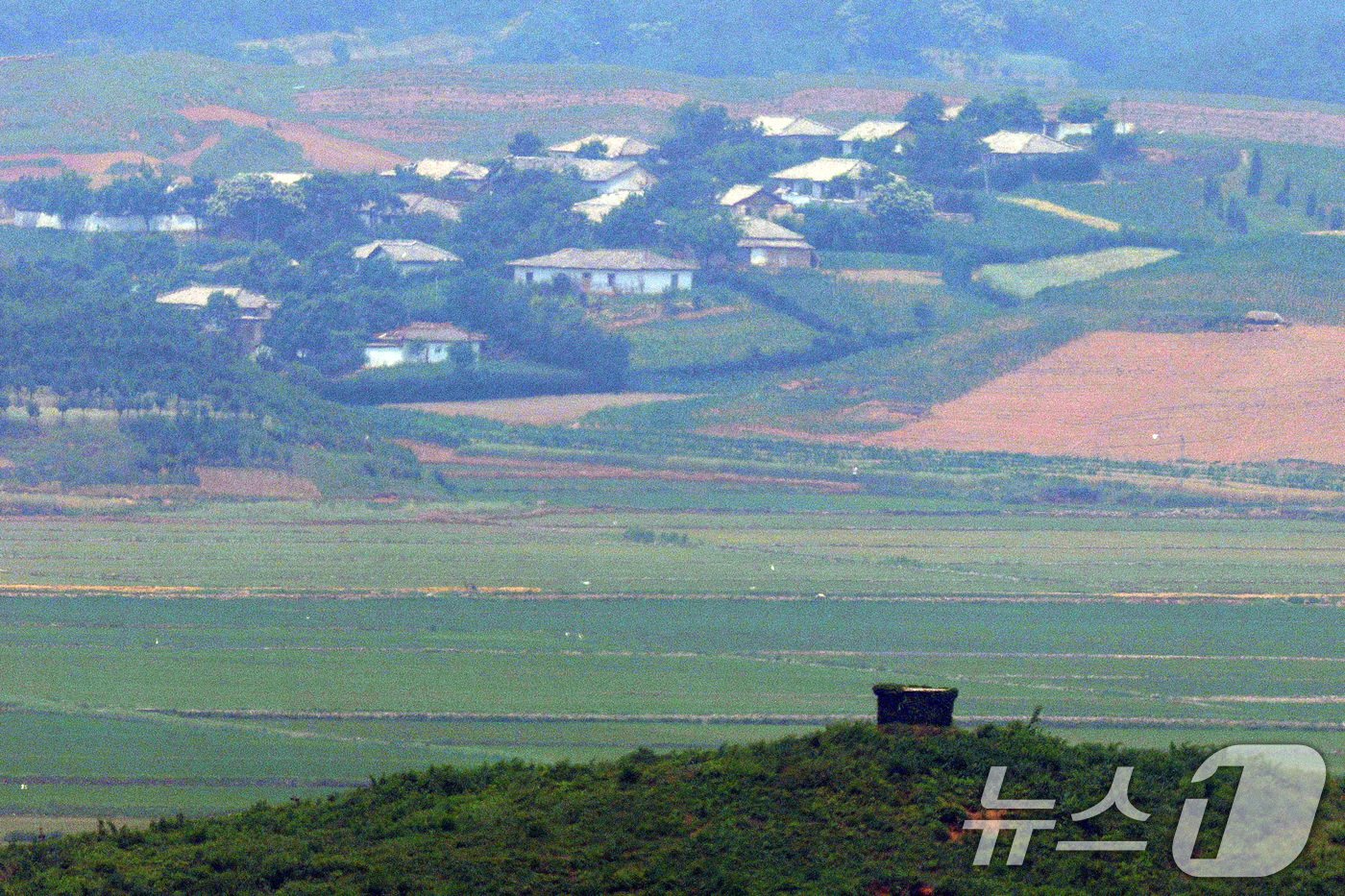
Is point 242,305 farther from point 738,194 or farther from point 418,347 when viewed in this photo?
point 738,194

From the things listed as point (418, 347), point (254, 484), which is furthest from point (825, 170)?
point (254, 484)

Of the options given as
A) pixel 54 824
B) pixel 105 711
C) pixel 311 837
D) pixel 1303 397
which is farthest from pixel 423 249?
pixel 311 837

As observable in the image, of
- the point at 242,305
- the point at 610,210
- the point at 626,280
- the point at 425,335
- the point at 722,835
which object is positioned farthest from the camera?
the point at 610,210

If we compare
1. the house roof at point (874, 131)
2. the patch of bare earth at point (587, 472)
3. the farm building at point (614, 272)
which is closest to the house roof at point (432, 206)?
the farm building at point (614, 272)

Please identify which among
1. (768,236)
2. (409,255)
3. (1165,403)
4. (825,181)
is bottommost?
(1165,403)

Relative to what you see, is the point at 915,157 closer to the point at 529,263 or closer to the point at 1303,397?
the point at 529,263

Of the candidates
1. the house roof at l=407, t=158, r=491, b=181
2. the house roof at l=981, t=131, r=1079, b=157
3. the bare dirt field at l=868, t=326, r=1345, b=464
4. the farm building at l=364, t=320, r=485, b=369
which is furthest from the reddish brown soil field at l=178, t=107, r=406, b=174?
the bare dirt field at l=868, t=326, r=1345, b=464

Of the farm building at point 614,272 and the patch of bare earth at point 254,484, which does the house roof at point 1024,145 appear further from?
the patch of bare earth at point 254,484

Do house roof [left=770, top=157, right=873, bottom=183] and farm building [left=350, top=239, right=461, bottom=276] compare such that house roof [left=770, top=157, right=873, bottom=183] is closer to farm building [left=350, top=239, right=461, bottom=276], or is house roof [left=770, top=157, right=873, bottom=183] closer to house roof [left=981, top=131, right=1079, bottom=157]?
house roof [left=981, top=131, right=1079, bottom=157]

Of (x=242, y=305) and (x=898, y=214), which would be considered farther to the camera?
(x=898, y=214)
